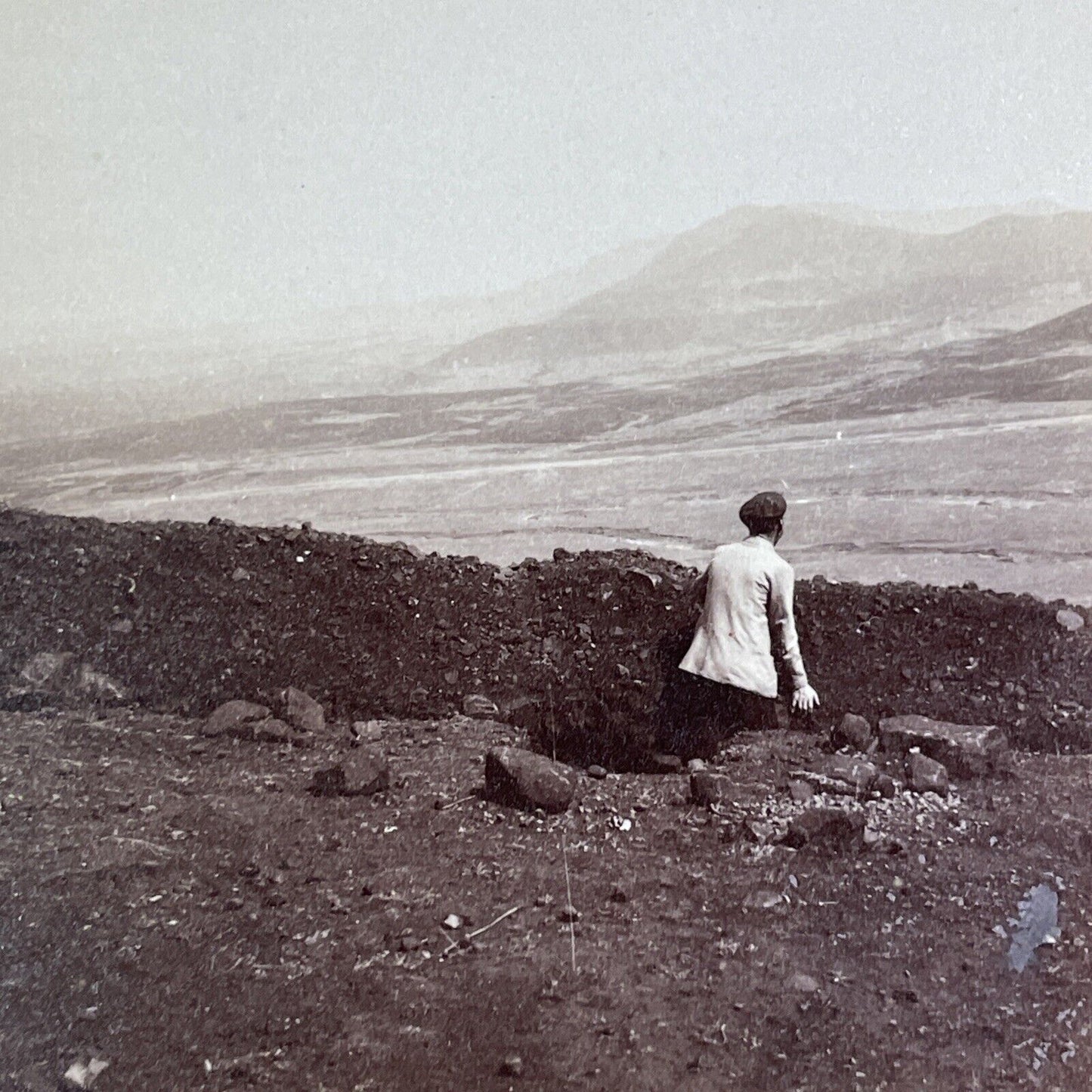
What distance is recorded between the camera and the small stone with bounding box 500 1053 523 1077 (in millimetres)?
2512

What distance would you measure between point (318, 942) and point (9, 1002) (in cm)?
92

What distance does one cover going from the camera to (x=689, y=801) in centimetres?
362

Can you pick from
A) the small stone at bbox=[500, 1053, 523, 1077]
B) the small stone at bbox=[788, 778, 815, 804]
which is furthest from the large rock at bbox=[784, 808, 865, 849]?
the small stone at bbox=[500, 1053, 523, 1077]

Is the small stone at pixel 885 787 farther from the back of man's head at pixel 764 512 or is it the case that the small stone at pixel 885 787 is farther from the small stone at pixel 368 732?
the small stone at pixel 368 732

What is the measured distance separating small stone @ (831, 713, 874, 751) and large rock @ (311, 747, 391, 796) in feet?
5.86

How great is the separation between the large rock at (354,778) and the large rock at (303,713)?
1.54ft

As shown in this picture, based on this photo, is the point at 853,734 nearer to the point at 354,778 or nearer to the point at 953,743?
the point at 953,743

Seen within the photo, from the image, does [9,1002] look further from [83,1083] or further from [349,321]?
[349,321]

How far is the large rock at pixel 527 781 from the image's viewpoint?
3580 mm

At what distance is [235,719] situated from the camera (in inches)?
169

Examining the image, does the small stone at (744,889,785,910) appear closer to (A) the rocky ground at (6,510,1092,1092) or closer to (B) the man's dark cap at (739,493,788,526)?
(A) the rocky ground at (6,510,1092,1092)

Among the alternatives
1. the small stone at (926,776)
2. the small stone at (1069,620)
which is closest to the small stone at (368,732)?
the small stone at (926,776)

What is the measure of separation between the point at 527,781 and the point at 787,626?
110cm

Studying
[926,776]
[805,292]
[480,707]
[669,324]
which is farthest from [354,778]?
[805,292]
